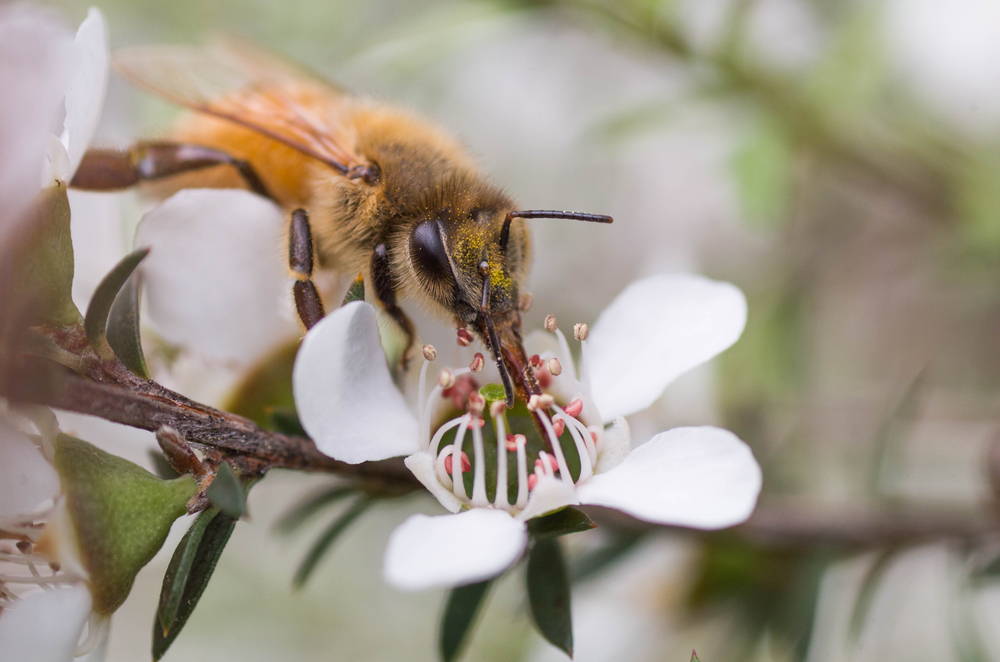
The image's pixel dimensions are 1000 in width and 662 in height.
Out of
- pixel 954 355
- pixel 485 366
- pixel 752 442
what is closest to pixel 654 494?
pixel 485 366

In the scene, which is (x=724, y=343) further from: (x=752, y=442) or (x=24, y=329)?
(x=752, y=442)

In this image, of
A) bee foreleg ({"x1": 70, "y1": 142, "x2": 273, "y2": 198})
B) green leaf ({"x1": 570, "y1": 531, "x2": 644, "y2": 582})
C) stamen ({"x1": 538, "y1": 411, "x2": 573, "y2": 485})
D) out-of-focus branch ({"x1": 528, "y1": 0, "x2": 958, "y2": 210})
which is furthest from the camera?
out-of-focus branch ({"x1": 528, "y1": 0, "x2": 958, "y2": 210})

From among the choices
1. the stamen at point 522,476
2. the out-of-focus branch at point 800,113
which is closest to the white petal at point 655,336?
the stamen at point 522,476

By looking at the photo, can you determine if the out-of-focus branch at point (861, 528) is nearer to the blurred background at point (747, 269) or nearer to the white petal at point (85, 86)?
the blurred background at point (747, 269)

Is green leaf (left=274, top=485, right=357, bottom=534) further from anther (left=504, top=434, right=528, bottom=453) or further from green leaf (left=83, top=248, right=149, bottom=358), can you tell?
green leaf (left=83, top=248, right=149, bottom=358)

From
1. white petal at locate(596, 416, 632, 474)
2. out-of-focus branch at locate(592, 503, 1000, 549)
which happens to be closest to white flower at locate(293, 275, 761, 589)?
white petal at locate(596, 416, 632, 474)

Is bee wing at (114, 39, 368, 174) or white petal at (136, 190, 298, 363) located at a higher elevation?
bee wing at (114, 39, 368, 174)

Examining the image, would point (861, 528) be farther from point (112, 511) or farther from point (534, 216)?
point (112, 511)
